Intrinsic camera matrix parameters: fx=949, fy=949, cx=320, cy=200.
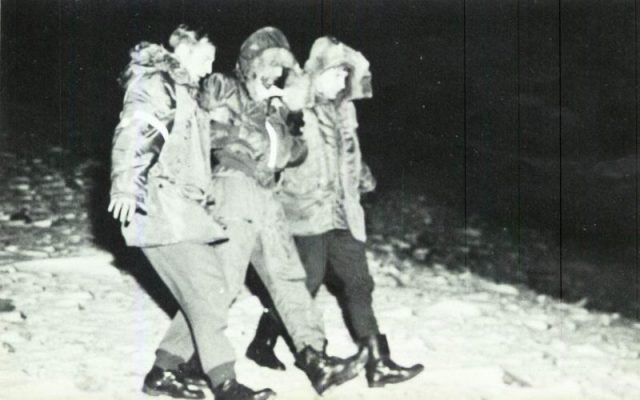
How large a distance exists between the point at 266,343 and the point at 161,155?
3.34 ft

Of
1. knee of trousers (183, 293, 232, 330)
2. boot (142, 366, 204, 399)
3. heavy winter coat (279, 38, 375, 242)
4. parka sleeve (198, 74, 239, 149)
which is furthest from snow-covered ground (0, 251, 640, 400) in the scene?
parka sleeve (198, 74, 239, 149)

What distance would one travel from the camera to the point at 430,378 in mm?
4121

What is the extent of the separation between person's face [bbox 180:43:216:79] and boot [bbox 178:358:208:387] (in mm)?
1156

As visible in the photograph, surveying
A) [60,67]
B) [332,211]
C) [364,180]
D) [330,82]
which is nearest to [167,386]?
[332,211]

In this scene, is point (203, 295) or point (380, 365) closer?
point (203, 295)

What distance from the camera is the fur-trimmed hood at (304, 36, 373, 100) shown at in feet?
13.8

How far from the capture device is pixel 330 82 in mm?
4191

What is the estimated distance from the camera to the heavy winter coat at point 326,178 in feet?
13.3

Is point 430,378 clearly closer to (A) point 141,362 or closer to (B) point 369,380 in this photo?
(B) point 369,380

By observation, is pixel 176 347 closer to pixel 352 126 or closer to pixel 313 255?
pixel 313 255

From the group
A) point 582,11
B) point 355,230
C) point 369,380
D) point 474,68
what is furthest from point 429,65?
point 369,380

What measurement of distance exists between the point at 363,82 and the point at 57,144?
3.19 metres

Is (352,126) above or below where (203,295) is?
above

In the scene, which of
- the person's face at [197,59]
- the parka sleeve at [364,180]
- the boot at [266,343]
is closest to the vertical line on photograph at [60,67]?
the person's face at [197,59]
